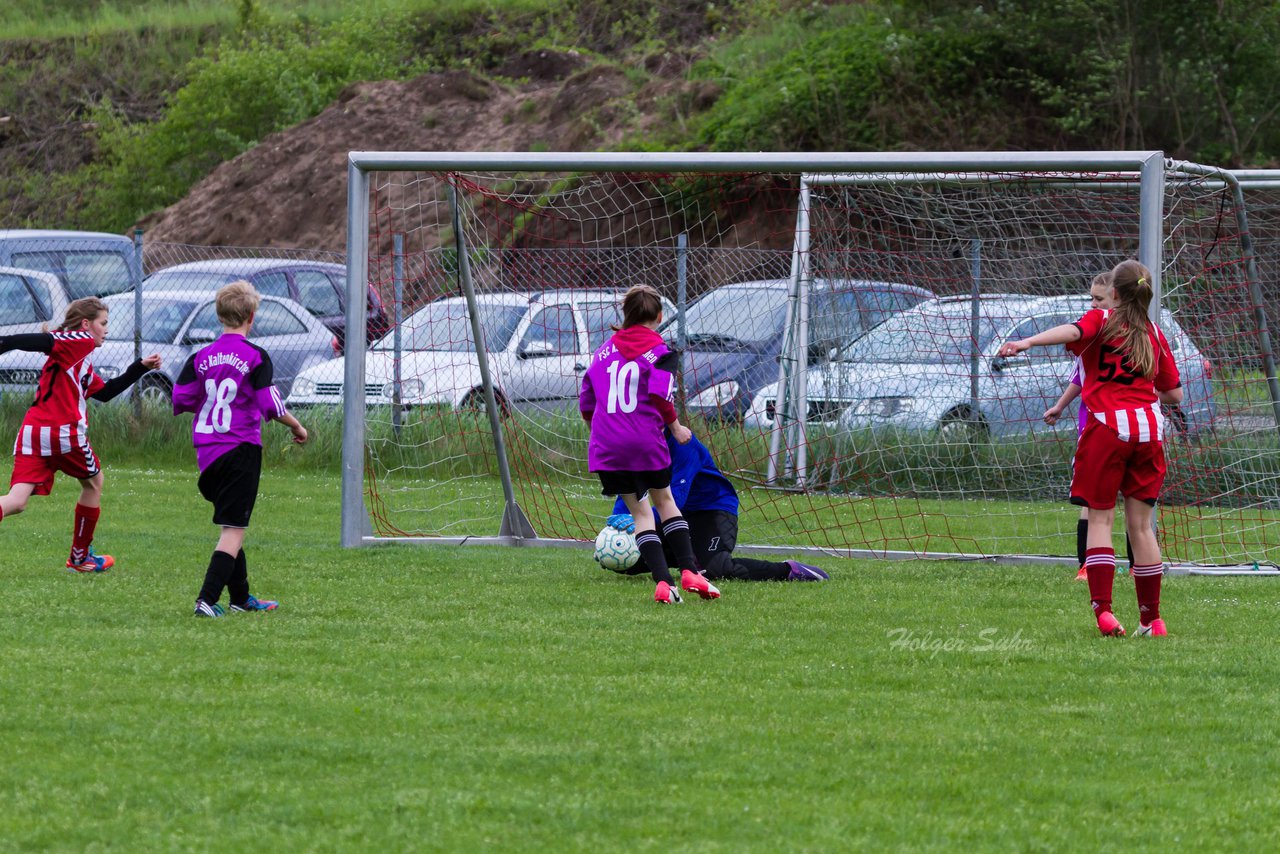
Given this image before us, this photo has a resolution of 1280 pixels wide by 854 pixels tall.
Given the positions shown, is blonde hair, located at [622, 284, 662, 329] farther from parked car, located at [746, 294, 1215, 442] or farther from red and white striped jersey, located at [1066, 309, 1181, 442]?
parked car, located at [746, 294, 1215, 442]

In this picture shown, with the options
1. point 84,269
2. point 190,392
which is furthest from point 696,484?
point 84,269

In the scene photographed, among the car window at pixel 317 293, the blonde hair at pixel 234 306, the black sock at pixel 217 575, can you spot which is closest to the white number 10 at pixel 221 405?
the blonde hair at pixel 234 306

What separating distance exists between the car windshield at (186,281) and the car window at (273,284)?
28cm

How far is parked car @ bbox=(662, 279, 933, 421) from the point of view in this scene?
449 inches

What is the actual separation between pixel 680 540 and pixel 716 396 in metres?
4.60

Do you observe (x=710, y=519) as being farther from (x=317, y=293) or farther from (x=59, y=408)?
(x=317, y=293)

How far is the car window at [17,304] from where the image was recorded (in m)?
15.3

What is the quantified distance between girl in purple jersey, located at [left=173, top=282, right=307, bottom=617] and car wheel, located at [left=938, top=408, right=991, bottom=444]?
5711 millimetres

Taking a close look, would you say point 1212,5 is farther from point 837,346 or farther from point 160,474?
point 160,474

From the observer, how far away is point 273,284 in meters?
15.9

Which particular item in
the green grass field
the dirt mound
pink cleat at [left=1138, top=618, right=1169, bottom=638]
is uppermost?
the dirt mound

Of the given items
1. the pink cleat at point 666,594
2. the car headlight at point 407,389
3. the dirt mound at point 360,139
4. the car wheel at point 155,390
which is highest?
the dirt mound at point 360,139

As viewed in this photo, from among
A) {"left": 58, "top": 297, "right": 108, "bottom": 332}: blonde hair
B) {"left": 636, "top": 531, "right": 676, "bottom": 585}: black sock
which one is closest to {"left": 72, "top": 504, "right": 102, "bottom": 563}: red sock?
{"left": 58, "top": 297, "right": 108, "bottom": 332}: blonde hair

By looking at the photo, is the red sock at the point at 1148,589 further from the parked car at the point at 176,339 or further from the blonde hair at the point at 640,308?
the parked car at the point at 176,339
